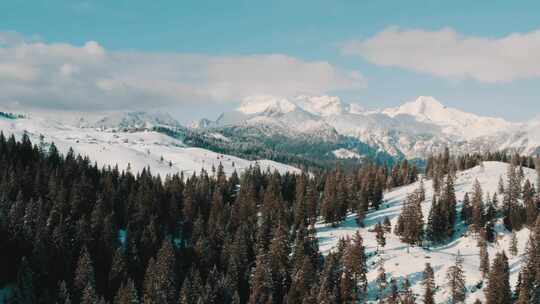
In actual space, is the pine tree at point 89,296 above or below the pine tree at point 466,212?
below

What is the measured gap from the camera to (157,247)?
117 metres

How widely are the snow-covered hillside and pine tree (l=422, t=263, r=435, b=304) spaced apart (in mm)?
2452

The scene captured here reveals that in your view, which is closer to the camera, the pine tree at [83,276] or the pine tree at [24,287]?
the pine tree at [24,287]

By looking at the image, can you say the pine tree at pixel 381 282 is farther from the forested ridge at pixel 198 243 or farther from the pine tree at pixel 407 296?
the pine tree at pixel 407 296

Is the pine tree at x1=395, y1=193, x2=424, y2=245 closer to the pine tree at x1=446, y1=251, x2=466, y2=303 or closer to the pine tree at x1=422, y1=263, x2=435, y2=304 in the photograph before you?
the pine tree at x1=422, y1=263, x2=435, y2=304

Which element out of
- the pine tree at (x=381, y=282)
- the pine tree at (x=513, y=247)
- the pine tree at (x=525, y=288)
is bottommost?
the pine tree at (x=381, y=282)

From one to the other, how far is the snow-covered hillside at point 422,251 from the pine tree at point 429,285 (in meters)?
2.45

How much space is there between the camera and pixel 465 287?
103 meters

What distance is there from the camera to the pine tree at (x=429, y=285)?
310 ft

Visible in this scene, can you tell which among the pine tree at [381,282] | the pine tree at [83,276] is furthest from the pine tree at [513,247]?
the pine tree at [83,276]

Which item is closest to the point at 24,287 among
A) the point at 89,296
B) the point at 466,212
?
the point at 89,296

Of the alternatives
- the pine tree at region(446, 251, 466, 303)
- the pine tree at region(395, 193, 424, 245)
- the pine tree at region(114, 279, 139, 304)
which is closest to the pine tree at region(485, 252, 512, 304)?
the pine tree at region(446, 251, 466, 303)

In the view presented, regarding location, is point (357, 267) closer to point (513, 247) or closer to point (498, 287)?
point (498, 287)

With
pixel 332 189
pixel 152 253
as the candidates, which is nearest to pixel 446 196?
pixel 332 189
